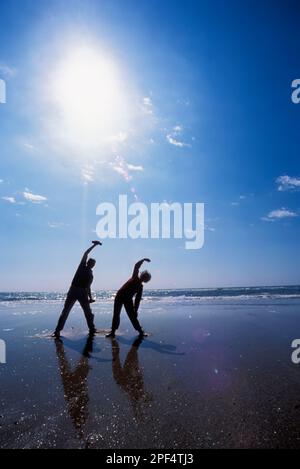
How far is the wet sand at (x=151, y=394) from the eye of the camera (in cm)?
242

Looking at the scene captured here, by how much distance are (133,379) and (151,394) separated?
0.64 meters

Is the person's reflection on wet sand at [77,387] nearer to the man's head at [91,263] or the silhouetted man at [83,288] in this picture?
the silhouetted man at [83,288]

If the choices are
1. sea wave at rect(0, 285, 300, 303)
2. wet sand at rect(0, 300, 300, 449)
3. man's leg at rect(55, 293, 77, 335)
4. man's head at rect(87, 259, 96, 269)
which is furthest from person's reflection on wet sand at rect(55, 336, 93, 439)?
sea wave at rect(0, 285, 300, 303)

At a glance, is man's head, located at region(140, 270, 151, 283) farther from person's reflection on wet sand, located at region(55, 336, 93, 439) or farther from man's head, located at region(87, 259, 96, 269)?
person's reflection on wet sand, located at region(55, 336, 93, 439)

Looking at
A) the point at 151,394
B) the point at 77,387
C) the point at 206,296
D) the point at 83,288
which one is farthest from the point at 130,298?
the point at 206,296

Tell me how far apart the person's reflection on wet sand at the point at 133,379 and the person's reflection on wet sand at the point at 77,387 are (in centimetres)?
47

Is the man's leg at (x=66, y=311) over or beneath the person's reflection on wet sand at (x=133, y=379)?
over

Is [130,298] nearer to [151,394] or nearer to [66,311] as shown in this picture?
[66,311]

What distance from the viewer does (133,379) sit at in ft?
13.2

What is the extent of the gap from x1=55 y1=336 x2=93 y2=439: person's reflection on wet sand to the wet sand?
0.01m

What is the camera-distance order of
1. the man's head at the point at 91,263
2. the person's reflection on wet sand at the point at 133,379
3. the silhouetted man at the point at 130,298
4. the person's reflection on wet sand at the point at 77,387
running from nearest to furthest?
the person's reflection on wet sand at the point at 77,387, the person's reflection on wet sand at the point at 133,379, the silhouetted man at the point at 130,298, the man's head at the point at 91,263

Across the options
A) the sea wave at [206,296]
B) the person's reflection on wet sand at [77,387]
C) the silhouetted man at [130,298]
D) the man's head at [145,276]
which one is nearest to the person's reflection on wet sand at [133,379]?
the person's reflection on wet sand at [77,387]
